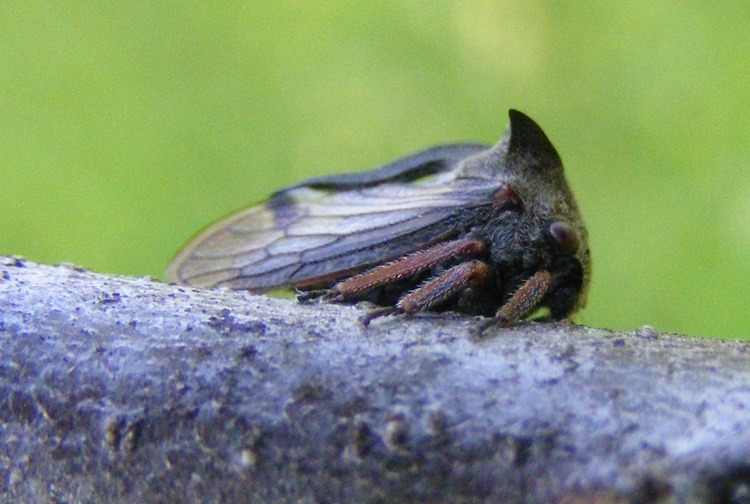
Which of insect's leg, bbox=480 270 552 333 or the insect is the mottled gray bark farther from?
the insect

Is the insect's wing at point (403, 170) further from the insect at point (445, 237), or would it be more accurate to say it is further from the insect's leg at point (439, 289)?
the insect's leg at point (439, 289)

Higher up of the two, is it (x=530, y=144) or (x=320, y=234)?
(x=530, y=144)

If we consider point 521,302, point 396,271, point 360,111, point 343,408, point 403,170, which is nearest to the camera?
point 343,408

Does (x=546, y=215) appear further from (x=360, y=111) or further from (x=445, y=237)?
(x=360, y=111)

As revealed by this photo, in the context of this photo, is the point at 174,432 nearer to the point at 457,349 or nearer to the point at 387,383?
the point at 387,383

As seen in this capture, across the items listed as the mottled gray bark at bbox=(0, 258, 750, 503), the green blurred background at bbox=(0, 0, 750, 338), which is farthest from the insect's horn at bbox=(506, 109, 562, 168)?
the green blurred background at bbox=(0, 0, 750, 338)

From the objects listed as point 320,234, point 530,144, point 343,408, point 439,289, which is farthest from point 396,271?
point 343,408
